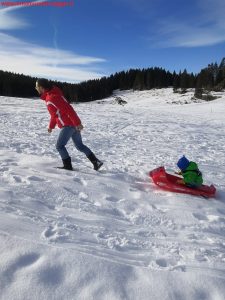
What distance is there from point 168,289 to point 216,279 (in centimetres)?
60

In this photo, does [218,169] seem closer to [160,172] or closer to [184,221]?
[160,172]

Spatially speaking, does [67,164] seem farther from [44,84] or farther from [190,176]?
[190,176]

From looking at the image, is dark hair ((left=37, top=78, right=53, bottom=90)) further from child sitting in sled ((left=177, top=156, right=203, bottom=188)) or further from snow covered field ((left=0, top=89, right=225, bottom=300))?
child sitting in sled ((left=177, top=156, right=203, bottom=188))

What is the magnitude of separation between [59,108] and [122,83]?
103444mm

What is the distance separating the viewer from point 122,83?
354ft

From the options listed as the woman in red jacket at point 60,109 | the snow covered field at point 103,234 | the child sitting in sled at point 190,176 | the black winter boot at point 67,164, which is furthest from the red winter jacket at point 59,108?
the child sitting in sled at point 190,176

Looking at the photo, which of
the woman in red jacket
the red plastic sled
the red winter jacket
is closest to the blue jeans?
the woman in red jacket

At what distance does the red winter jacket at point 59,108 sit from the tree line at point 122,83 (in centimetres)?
5846

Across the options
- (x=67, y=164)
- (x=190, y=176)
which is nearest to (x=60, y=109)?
(x=67, y=164)

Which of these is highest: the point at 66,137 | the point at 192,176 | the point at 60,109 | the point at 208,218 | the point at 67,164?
the point at 60,109

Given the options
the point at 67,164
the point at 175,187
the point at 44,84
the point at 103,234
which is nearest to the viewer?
the point at 103,234

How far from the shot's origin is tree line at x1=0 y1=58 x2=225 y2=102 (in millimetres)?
74375

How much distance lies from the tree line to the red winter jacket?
58.5 meters

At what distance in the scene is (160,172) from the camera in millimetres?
6629
